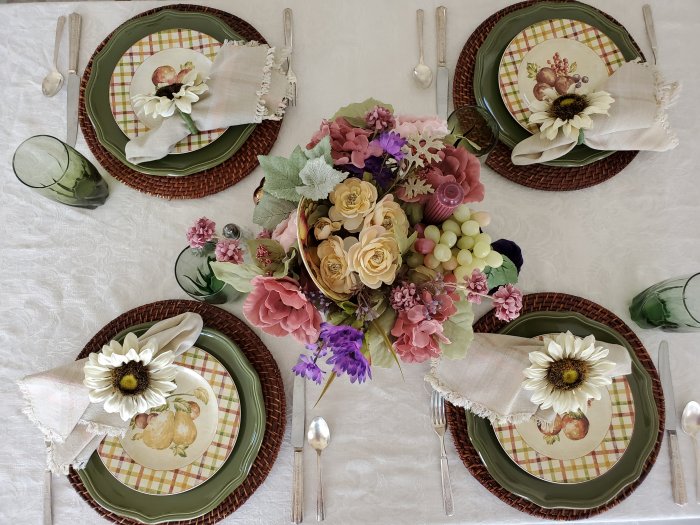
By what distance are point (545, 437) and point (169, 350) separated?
1.82ft

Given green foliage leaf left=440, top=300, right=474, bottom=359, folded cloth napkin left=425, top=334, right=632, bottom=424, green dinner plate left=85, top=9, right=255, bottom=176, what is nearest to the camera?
green foliage leaf left=440, top=300, right=474, bottom=359

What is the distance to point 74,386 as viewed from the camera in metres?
0.72

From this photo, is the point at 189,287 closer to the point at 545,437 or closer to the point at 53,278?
the point at 53,278

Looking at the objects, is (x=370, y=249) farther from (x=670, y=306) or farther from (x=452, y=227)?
(x=670, y=306)

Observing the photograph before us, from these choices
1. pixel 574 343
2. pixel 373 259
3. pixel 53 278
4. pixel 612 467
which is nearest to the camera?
pixel 373 259

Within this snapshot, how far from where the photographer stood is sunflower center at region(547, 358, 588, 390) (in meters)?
0.64

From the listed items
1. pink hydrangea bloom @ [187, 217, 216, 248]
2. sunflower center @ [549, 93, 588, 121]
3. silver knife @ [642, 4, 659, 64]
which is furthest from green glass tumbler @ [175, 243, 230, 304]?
silver knife @ [642, 4, 659, 64]

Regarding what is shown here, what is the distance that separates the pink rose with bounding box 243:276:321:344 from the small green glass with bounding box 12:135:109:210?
46cm

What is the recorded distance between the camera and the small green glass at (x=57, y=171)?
0.77 metres

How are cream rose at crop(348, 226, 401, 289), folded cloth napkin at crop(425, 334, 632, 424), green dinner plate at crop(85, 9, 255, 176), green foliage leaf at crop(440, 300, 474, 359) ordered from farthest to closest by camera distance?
green dinner plate at crop(85, 9, 255, 176) < folded cloth napkin at crop(425, 334, 632, 424) < green foliage leaf at crop(440, 300, 474, 359) < cream rose at crop(348, 226, 401, 289)

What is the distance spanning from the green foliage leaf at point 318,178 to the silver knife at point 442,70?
1.33 feet

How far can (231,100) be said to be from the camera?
0.79 metres

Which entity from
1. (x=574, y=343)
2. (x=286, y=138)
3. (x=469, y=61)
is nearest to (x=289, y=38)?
(x=286, y=138)

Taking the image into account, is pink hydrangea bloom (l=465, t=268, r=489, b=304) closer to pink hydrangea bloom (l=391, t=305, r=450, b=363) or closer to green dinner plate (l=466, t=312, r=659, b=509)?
pink hydrangea bloom (l=391, t=305, r=450, b=363)
